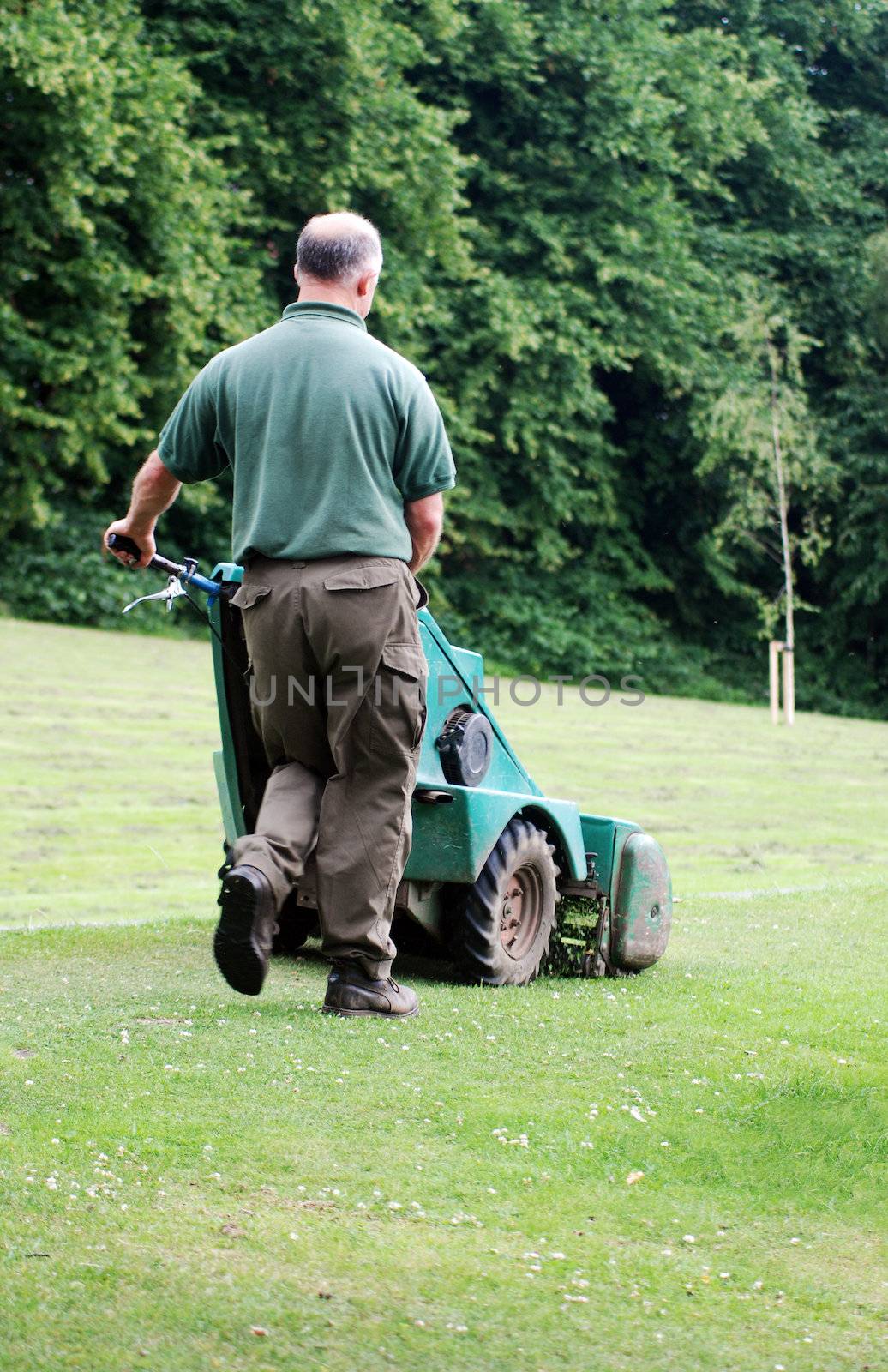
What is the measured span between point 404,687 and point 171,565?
0.82 m

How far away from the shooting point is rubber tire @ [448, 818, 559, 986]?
5625mm

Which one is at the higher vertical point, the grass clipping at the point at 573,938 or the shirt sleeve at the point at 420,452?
the shirt sleeve at the point at 420,452

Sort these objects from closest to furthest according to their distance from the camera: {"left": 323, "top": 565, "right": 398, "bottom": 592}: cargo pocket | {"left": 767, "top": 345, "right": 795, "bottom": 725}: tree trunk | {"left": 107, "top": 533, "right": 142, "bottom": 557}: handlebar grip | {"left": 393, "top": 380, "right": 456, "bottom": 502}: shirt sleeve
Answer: {"left": 323, "top": 565, "right": 398, "bottom": 592}: cargo pocket < {"left": 393, "top": 380, "right": 456, "bottom": 502}: shirt sleeve < {"left": 107, "top": 533, "right": 142, "bottom": 557}: handlebar grip < {"left": 767, "top": 345, "right": 795, "bottom": 725}: tree trunk

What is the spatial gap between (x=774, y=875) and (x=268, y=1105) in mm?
6314

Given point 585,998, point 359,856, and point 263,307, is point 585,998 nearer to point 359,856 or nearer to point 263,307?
point 359,856

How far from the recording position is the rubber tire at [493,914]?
562cm

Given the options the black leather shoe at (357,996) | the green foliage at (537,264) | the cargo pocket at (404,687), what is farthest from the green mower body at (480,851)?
the green foliage at (537,264)

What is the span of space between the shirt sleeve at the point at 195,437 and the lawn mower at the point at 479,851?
320mm

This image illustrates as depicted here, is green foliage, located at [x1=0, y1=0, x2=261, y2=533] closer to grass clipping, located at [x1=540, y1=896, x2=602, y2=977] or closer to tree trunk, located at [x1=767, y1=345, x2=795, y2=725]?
tree trunk, located at [x1=767, y1=345, x2=795, y2=725]

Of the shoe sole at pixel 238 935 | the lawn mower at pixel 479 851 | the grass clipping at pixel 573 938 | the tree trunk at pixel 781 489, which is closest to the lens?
the shoe sole at pixel 238 935

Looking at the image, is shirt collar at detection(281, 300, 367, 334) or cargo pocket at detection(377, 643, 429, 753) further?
shirt collar at detection(281, 300, 367, 334)

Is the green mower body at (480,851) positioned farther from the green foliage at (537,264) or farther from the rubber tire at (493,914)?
the green foliage at (537,264)

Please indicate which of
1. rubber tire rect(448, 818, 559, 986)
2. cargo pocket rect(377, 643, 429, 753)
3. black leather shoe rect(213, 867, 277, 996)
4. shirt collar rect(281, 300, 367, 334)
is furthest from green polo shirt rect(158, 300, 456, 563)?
rubber tire rect(448, 818, 559, 986)

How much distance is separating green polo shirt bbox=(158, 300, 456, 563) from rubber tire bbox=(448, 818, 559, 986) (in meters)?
1.51
